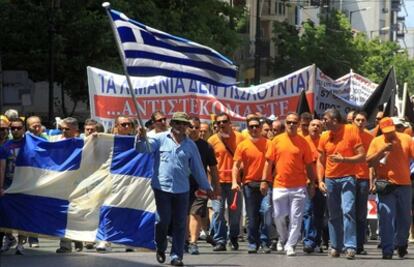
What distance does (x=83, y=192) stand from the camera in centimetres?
1245

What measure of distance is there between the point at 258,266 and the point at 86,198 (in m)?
2.35

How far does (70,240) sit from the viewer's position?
12.3 m

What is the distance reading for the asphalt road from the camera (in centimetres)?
1136

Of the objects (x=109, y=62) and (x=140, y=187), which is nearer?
(x=140, y=187)

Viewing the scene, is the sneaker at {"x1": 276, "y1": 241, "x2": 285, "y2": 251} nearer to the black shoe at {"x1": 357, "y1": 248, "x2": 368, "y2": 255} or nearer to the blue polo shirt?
the black shoe at {"x1": 357, "y1": 248, "x2": 368, "y2": 255}

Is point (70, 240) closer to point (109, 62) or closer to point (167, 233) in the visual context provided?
point (167, 233)

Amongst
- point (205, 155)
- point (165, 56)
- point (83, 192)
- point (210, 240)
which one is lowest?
point (210, 240)

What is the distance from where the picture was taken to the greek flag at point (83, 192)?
1223 cm

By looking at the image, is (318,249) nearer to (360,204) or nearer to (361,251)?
(361,251)

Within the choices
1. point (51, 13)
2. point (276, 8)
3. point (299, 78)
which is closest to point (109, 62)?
point (51, 13)

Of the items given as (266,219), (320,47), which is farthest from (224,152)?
(320,47)

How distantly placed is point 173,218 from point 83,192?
1.64m

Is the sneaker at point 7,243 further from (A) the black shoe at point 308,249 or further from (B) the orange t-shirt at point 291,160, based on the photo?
(A) the black shoe at point 308,249

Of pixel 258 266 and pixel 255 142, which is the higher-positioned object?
pixel 255 142
